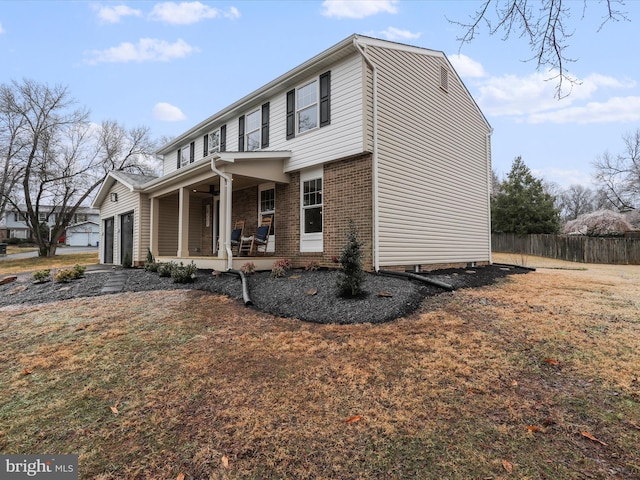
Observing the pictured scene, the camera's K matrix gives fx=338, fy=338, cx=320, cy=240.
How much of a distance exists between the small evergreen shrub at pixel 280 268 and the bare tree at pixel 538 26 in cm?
557

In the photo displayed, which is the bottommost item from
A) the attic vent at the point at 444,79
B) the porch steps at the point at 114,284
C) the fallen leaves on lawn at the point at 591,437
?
the fallen leaves on lawn at the point at 591,437

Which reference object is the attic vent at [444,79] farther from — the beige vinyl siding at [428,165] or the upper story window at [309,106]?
the upper story window at [309,106]

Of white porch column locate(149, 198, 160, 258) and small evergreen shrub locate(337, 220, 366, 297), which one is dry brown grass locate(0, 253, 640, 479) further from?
white porch column locate(149, 198, 160, 258)

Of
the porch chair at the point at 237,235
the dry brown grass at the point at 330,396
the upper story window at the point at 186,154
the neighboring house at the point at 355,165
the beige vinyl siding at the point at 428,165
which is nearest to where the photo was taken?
the dry brown grass at the point at 330,396

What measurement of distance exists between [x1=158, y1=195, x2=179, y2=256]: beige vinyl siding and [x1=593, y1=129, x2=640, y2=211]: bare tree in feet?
108

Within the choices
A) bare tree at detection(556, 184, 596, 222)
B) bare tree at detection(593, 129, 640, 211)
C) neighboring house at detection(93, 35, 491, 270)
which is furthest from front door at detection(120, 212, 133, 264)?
bare tree at detection(556, 184, 596, 222)

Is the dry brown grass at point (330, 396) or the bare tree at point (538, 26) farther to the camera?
the bare tree at point (538, 26)

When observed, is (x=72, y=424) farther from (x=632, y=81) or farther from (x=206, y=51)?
(x=206, y=51)

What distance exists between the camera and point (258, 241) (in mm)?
9430

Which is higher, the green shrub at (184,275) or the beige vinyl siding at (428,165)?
the beige vinyl siding at (428,165)

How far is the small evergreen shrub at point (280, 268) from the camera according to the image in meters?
7.59

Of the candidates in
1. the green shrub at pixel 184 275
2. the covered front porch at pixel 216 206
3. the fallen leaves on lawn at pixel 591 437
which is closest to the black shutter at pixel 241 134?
the covered front porch at pixel 216 206

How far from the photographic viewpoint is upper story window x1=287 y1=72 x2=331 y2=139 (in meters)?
8.25

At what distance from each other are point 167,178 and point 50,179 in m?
18.9
